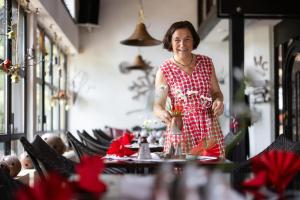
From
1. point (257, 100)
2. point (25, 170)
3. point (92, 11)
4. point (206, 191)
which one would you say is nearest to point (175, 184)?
point (206, 191)

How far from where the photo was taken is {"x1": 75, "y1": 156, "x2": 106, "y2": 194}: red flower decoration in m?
0.75

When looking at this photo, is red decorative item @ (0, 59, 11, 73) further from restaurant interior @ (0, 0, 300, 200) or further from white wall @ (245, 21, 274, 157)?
white wall @ (245, 21, 274, 157)

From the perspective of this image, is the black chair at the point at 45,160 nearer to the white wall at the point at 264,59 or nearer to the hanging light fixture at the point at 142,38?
the hanging light fixture at the point at 142,38

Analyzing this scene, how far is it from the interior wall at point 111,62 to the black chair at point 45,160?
9.31 meters

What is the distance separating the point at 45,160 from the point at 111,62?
972cm

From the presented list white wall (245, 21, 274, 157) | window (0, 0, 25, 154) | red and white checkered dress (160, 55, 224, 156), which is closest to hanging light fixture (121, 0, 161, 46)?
Result: window (0, 0, 25, 154)

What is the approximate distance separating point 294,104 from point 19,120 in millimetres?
4184

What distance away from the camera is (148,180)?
2.44 ft

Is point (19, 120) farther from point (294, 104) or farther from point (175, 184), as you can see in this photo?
point (175, 184)

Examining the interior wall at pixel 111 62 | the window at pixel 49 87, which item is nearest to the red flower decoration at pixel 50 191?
the window at pixel 49 87

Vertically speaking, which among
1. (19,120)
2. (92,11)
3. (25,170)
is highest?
(92,11)

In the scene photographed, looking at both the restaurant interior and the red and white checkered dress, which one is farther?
the red and white checkered dress

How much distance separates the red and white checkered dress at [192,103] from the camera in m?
2.85

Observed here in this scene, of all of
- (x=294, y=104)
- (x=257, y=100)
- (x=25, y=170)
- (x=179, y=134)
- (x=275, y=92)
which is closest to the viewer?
(x=179, y=134)
